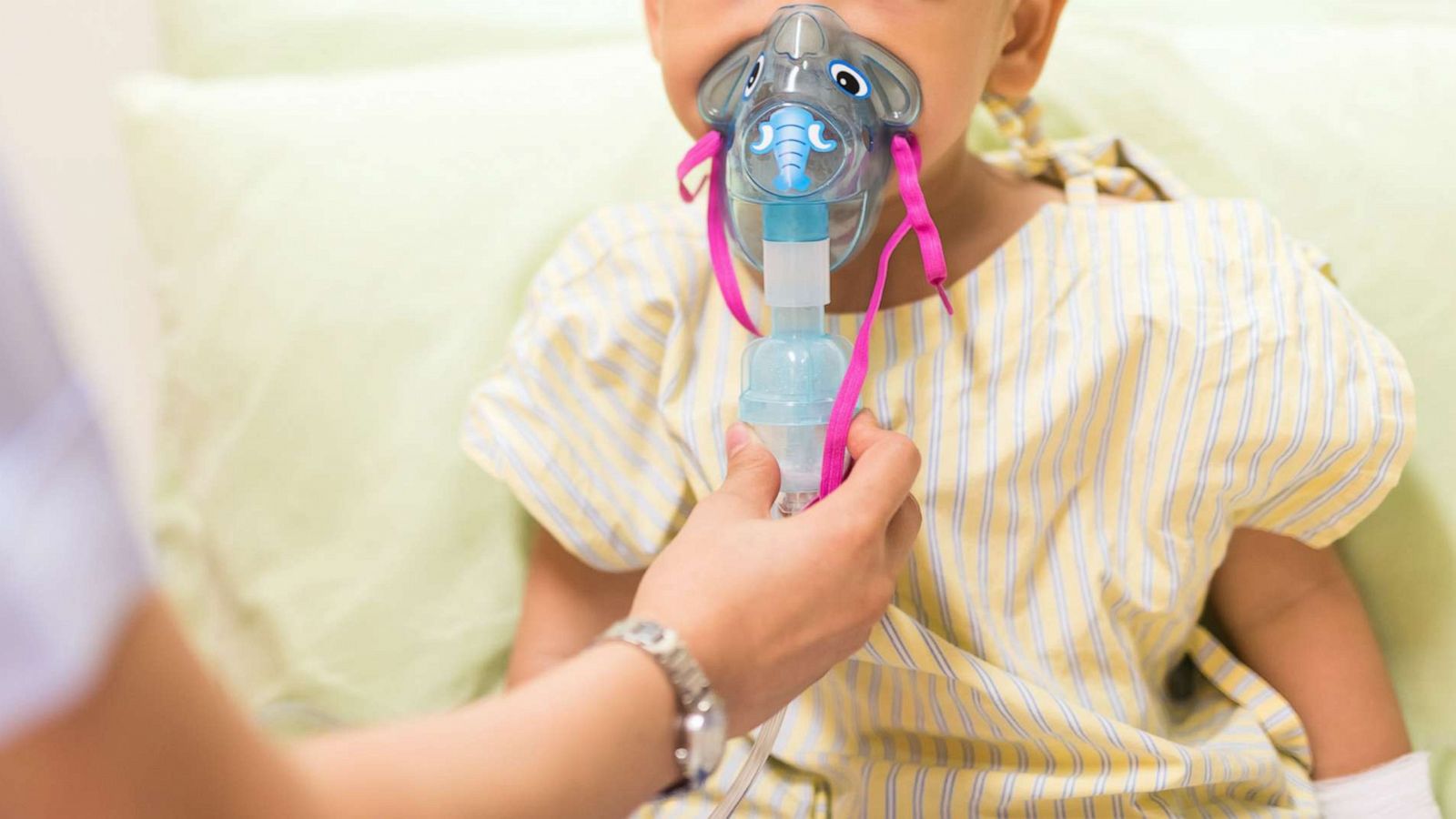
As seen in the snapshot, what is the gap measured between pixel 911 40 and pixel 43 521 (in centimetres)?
63

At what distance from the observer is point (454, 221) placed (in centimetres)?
117

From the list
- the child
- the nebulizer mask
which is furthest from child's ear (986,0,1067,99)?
the nebulizer mask

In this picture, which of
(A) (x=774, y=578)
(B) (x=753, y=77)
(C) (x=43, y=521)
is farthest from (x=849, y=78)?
(C) (x=43, y=521)

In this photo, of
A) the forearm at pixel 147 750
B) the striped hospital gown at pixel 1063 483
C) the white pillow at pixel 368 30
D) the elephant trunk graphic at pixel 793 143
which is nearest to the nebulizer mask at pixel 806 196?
the elephant trunk graphic at pixel 793 143

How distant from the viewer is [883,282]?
830 millimetres

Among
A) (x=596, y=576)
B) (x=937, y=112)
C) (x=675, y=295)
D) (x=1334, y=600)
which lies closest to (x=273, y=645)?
(x=596, y=576)

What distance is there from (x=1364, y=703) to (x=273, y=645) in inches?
34.0

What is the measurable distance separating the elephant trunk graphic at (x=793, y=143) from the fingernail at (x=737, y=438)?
0.14 m

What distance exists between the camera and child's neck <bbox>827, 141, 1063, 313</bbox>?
0.95 m

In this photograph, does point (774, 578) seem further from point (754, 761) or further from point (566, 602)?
point (566, 602)

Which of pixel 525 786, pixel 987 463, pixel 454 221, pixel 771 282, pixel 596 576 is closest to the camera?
pixel 525 786

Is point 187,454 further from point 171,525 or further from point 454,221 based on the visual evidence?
point 454,221

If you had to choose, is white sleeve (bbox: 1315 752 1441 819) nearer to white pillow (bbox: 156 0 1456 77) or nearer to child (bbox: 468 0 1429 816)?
child (bbox: 468 0 1429 816)

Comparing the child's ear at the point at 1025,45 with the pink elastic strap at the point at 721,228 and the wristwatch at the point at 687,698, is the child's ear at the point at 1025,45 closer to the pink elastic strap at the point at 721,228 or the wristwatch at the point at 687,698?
the pink elastic strap at the point at 721,228
